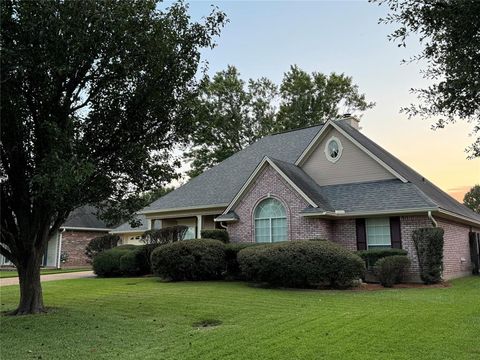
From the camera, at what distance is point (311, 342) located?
21.3 ft

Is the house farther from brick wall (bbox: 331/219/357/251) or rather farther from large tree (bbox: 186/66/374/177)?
large tree (bbox: 186/66/374/177)

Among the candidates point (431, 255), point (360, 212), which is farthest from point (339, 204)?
point (431, 255)

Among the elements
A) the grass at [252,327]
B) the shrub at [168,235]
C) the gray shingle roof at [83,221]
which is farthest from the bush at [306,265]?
the gray shingle roof at [83,221]

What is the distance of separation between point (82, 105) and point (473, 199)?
232 ft

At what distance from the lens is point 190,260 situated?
643 inches

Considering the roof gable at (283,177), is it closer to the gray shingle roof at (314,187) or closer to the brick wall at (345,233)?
the gray shingle roof at (314,187)

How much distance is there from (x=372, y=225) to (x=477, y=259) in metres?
8.87

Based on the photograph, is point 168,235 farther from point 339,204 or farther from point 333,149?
point 333,149

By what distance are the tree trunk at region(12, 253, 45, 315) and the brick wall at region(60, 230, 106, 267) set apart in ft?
72.8

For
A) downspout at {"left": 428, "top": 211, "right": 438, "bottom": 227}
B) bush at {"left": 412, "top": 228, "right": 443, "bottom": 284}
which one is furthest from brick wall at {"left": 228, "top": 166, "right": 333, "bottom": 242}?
downspout at {"left": 428, "top": 211, "right": 438, "bottom": 227}

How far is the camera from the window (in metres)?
16.8

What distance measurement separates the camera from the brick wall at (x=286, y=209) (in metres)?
17.3

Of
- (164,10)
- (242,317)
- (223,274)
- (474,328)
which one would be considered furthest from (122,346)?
(223,274)

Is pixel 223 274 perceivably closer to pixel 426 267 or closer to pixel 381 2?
pixel 426 267
